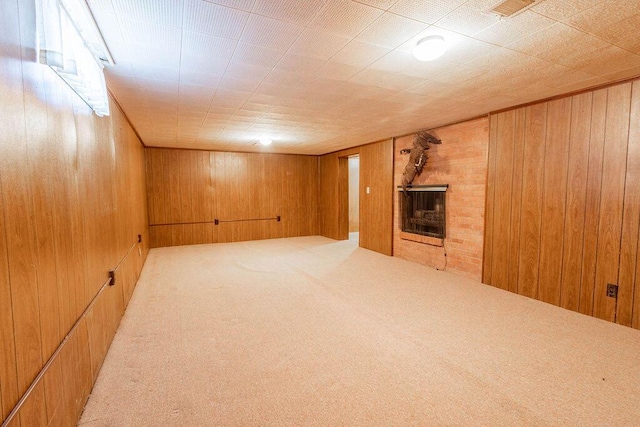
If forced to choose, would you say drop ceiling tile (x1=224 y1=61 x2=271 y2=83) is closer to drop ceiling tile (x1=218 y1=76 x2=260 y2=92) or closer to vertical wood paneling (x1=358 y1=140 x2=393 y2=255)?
drop ceiling tile (x1=218 y1=76 x2=260 y2=92)

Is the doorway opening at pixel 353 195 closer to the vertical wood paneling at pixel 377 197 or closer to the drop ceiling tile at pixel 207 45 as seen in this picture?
the vertical wood paneling at pixel 377 197

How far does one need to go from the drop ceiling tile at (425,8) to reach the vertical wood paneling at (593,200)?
2.26 m

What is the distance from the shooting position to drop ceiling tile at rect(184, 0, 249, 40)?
64.2 inches

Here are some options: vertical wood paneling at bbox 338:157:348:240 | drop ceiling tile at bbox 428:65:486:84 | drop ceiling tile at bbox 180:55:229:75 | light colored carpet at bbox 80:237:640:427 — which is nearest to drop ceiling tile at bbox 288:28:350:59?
drop ceiling tile at bbox 180:55:229:75

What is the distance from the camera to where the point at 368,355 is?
90.5 inches

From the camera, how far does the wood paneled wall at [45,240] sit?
109 cm

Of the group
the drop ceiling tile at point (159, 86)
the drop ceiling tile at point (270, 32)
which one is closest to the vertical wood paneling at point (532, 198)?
the drop ceiling tile at point (270, 32)

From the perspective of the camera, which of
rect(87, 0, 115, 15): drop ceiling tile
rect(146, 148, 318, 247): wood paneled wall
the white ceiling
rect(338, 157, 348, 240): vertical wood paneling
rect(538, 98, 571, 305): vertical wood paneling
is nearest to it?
rect(87, 0, 115, 15): drop ceiling tile

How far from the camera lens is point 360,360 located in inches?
87.9

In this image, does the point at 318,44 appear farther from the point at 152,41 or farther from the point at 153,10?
the point at 152,41

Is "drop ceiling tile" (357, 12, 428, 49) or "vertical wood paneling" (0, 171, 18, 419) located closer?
"vertical wood paneling" (0, 171, 18, 419)

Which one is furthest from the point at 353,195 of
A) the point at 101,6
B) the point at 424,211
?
the point at 101,6

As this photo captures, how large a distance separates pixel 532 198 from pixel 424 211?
1.68 metres

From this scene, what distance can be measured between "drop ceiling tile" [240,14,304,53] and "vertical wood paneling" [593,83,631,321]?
2.97 meters
